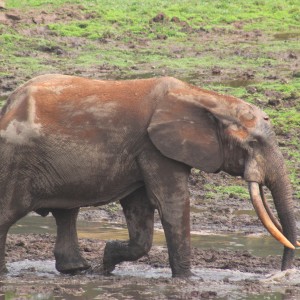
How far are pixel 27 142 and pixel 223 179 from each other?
5030mm

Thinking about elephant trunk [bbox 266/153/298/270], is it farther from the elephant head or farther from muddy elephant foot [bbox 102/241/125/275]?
muddy elephant foot [bbox 102/241/125/275]

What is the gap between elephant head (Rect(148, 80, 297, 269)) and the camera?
11.1m

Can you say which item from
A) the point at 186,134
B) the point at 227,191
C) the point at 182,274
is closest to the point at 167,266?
the point at 182,274

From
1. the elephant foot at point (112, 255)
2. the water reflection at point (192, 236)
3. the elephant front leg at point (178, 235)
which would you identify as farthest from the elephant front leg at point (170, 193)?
the water reflection at point (192, 236)

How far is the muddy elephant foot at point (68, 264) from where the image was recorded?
11.8 m

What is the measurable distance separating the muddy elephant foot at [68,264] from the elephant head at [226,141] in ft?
4.54

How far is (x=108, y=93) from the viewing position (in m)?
11.3

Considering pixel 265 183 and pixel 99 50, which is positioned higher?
pixel 99 50

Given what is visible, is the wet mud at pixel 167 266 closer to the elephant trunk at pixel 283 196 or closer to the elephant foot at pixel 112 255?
the elephant foot at pixel 112 255

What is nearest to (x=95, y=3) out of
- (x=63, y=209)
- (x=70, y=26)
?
(x=70, y=26)

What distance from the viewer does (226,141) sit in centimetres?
1123

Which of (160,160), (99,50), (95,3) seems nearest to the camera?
(160,160)

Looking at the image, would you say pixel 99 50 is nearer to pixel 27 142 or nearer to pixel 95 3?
A: pixel 95 3

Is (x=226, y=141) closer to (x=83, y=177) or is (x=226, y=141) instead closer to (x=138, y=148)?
(x=138, y=148)
